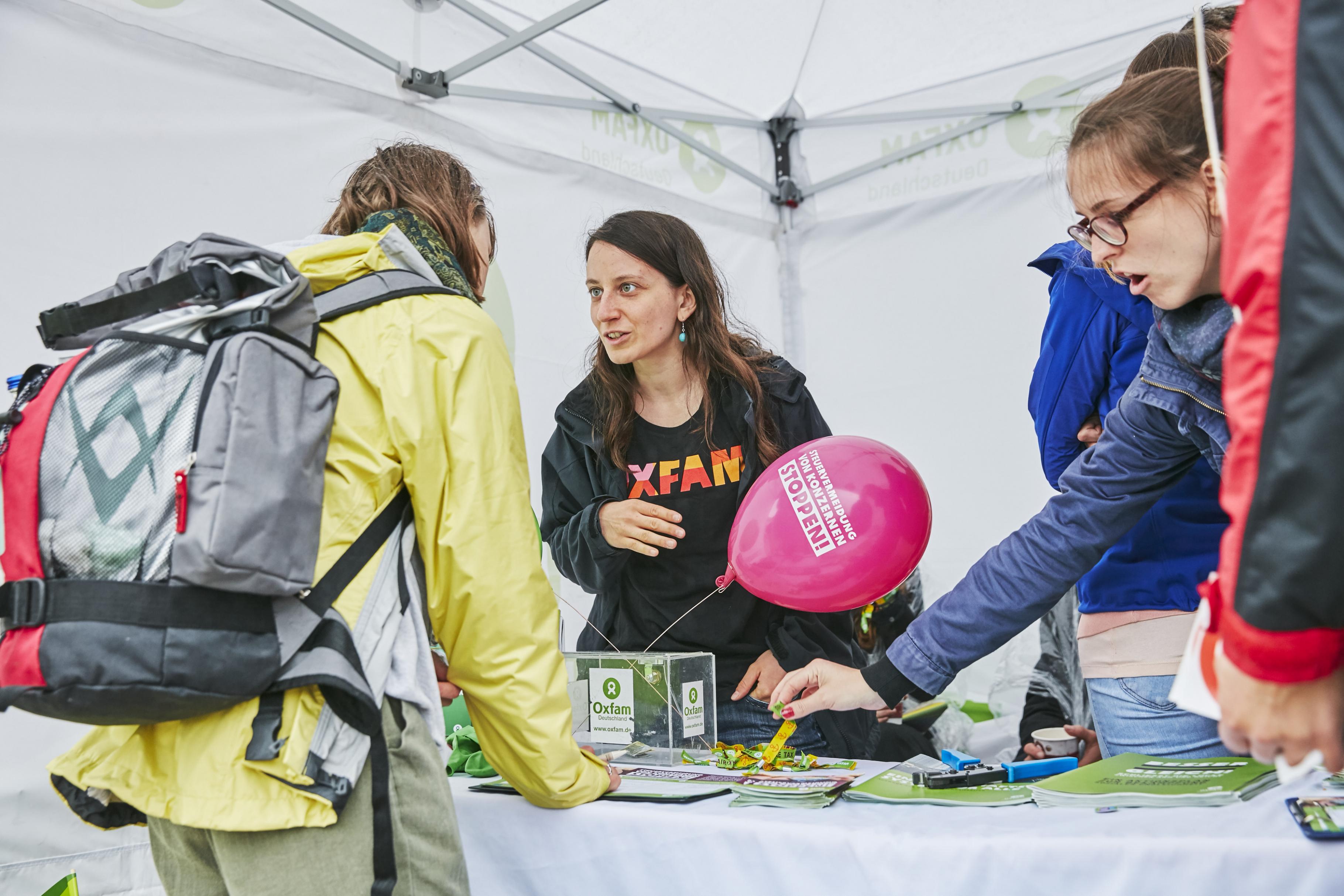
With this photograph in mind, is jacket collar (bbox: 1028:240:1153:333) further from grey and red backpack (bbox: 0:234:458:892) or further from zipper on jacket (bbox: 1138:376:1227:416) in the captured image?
grey and red backpack (bbox: 0:234:458:892)

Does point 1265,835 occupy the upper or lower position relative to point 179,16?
lower

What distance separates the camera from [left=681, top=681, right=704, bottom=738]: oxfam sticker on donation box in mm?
1758

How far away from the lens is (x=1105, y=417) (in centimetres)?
174

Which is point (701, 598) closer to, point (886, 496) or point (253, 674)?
point (886, 496)

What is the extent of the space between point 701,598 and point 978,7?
104 inches

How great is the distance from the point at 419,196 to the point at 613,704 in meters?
0.95

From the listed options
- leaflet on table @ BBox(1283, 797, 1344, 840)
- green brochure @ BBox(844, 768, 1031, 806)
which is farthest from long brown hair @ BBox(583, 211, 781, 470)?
leaflet on table @ BBox(1283, 797, 1344, 840)

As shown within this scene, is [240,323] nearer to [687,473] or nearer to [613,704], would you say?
[613,704]

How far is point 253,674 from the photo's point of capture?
1.03m

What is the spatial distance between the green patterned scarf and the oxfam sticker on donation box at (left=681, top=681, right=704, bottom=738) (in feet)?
2.61

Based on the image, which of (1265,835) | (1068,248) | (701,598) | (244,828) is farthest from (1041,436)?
(244,828)

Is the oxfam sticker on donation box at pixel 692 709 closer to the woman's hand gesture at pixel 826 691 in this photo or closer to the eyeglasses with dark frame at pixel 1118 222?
the woman's hand gesture at pixel 826 691

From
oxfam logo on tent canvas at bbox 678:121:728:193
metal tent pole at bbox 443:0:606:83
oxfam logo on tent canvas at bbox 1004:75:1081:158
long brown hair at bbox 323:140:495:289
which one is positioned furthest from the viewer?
oxfam logo on tent canvas at bbox 678:121:728:193

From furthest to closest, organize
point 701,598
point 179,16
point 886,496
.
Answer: point 179,16 < point 701,598 < point 886,496
